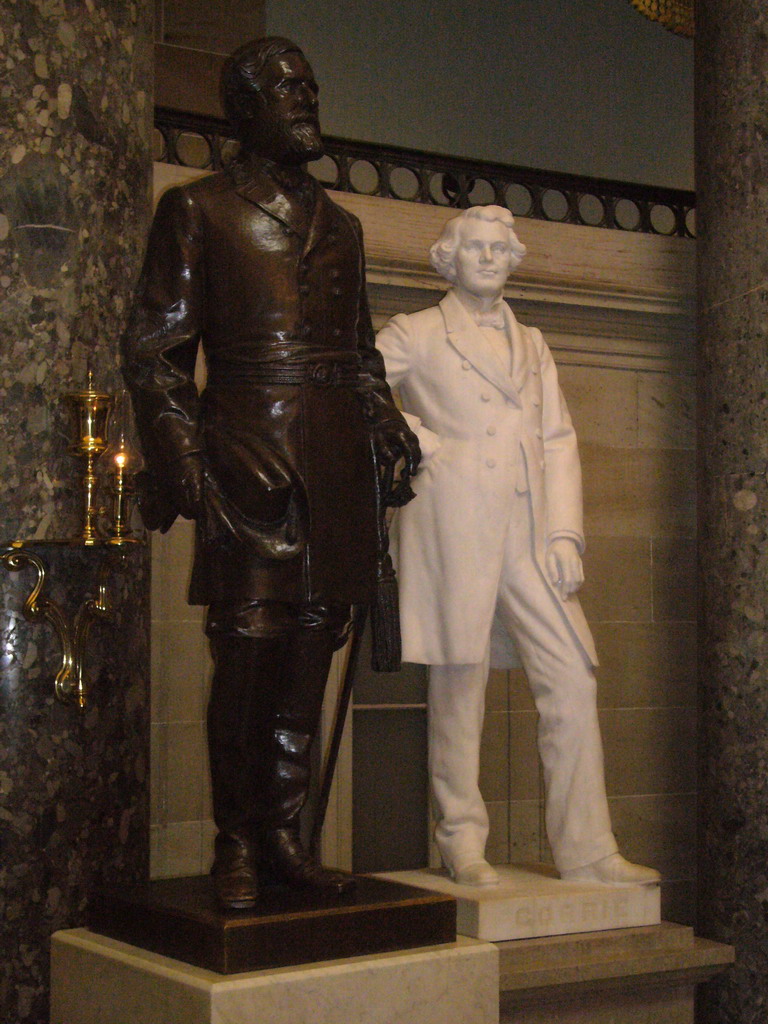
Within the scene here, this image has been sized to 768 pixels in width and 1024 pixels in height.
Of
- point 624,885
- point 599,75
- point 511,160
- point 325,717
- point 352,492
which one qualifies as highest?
point 599,75

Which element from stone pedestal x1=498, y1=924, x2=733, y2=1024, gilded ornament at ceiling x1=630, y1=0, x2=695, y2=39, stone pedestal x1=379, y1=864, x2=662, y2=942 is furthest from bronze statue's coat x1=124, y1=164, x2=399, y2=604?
gilded ornament at ceiling x1=630, y1=0, x2=695, y2=39

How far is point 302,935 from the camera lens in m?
3.04

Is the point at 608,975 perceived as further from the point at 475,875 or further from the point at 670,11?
the point at 670,11

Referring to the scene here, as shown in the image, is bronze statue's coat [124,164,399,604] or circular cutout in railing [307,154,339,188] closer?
bronze statue's coat [124,164,399,604]

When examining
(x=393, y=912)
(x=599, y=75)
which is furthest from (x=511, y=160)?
(x=393, y=912)

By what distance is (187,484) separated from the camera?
10.4 feet

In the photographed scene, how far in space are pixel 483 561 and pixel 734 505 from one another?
1.71 metres

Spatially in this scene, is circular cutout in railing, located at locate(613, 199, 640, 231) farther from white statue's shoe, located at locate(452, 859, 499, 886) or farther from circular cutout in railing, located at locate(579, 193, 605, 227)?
white statue's shoe, located at locate(452, 859, 499, 886)

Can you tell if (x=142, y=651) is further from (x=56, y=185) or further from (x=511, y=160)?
(x=511, y=160)

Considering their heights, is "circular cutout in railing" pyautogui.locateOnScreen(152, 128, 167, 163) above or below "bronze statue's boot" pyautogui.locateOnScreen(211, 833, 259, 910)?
above

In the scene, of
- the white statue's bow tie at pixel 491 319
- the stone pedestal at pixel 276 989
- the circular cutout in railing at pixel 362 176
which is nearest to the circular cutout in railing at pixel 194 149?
the circular cutout in railing at pixel 362 176

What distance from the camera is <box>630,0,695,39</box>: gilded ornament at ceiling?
6.29 metres

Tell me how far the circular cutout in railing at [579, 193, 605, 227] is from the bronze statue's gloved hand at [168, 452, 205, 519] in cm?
417

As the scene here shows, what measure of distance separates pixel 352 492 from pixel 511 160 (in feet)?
19.1
